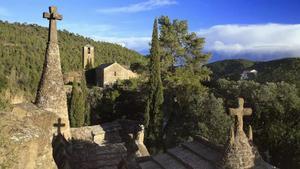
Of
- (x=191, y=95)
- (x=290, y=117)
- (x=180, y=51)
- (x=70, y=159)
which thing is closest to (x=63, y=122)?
(x=70, y=159)

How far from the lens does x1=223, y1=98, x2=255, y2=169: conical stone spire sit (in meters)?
9.60

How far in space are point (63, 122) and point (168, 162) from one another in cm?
499

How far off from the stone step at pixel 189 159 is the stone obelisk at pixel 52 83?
4.90m

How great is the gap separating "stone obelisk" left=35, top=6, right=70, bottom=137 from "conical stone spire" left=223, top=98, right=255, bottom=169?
610cm

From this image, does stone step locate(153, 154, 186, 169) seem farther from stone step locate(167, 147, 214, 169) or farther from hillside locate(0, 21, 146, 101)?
hillside locate(0, 21, 146, 101)

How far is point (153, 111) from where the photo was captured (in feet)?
95.8

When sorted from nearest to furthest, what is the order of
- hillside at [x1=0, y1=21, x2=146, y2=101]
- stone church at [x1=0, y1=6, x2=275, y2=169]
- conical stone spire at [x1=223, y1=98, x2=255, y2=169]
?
stone church at [x1=0, y1=6, x2=275, y2=169] → conical stone spire at [x1=223, y1=98, x2=255, y2=169] → hillside at [x1=0, y1=21, x2=146, y2=101]

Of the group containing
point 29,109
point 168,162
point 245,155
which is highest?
point 29,109

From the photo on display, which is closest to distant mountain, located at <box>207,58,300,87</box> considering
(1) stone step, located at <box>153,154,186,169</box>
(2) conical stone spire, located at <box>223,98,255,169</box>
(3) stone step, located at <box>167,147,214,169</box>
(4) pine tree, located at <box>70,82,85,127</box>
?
(3) stone step, located at <box>167,147,214,169</box>

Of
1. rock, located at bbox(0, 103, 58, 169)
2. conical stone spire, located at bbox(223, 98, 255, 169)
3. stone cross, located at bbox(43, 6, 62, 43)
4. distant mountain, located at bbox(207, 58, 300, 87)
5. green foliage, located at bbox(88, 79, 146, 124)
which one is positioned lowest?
green foliage, located at bbox(88, 79, 146, 124)

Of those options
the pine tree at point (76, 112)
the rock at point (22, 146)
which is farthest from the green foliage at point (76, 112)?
the rock at point (22, 146)

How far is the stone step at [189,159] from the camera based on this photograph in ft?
42.4

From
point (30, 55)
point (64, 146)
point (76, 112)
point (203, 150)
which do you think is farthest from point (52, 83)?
point (30, 55)

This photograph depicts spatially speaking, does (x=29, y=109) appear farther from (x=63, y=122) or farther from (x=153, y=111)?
(x=153, y=111)
